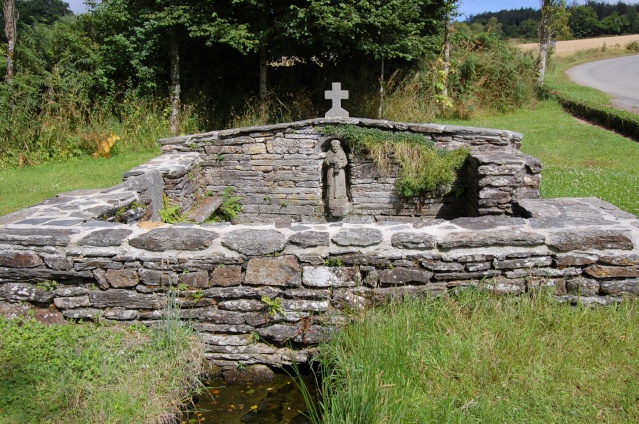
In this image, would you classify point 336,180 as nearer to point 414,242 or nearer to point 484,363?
point 414,242

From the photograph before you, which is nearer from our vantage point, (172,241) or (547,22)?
(172,241)

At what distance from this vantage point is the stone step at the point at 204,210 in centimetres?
735

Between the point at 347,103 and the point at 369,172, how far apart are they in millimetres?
5693

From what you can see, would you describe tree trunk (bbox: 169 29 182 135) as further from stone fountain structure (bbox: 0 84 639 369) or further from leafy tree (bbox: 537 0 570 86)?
leafy tree (bbox: 537 0 570 86)

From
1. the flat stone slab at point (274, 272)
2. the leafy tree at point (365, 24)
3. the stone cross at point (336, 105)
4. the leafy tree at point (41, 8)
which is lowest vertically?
the flat stone slab at point (274, 272)

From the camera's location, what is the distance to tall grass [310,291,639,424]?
2986 millimetres

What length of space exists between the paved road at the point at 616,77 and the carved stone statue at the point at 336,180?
12.1 meters

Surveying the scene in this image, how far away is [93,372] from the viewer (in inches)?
139

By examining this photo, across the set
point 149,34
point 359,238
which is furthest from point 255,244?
point 149,34

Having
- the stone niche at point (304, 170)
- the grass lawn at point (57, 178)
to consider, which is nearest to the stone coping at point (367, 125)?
the stone niche at point (304, 170)

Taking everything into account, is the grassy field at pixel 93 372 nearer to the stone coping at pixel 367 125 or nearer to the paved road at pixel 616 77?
the stone coping at pixel 367 125

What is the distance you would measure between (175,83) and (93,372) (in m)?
9.82

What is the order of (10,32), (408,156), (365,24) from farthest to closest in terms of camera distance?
(10,32) → (365,24) → (408,156)

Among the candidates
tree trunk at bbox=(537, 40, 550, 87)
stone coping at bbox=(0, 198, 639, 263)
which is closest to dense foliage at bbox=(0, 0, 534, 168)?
tree trunk at bbox=(537, 40, 550, 87)
